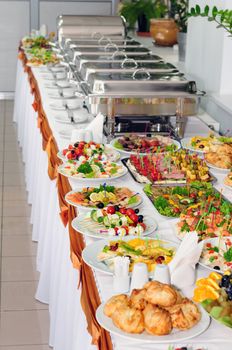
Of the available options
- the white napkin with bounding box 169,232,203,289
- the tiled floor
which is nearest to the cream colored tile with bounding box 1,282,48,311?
the tiled floor

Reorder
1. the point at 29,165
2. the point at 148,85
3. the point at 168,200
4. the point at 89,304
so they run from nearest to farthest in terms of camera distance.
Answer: the point at 89,304 → the point at 168,200 → the point at 148,85 → the point at 29,165

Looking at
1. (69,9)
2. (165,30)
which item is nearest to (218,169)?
(165,30)

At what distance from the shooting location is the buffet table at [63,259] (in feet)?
5.62

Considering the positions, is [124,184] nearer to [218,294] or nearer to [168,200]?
[168,200]

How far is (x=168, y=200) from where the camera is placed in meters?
A: 2.42

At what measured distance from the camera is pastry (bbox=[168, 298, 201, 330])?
5.16 feet

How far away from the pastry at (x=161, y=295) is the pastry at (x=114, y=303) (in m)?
0.05

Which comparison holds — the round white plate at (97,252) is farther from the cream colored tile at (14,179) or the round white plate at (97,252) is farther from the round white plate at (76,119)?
the cream colored tile at (14,179)

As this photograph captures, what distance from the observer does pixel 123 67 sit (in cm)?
367

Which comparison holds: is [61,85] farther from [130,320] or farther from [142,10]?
[130,320]

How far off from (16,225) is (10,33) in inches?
163

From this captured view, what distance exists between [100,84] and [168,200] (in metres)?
0.94

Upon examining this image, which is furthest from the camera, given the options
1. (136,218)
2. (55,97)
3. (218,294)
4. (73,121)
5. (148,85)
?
(55,97)

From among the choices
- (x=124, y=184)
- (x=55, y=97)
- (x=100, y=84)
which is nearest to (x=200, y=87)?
(x=55, y=97)
